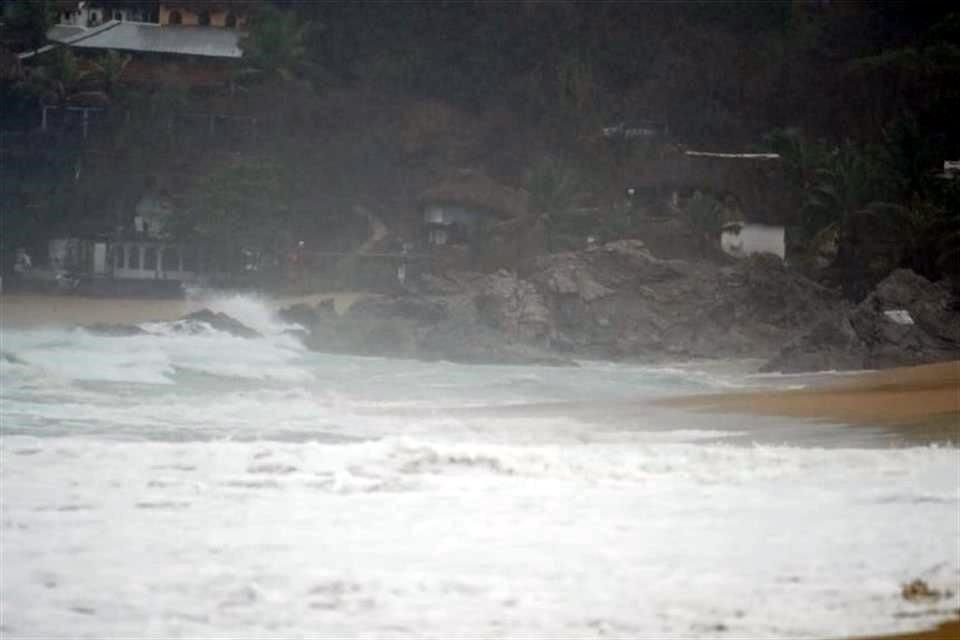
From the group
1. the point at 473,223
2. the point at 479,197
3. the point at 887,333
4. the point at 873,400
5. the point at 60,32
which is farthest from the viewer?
the point at 479,197

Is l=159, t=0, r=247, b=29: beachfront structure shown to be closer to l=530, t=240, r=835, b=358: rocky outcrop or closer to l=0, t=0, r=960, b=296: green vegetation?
l=0, t=0, r=960, b=296: green vegetation

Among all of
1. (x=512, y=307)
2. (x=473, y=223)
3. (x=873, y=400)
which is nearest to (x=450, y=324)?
(x=512, y=307)

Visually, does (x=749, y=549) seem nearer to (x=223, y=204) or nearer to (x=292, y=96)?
(x=223, y=204)

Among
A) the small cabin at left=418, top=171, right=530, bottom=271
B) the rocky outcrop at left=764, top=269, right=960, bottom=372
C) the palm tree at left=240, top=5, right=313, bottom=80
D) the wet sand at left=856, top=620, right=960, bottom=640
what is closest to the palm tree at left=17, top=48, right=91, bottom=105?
the palm tree at left=240, top=5, right=313, bottom=80

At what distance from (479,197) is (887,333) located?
3492 millimetres

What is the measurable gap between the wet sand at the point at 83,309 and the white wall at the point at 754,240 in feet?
12.2

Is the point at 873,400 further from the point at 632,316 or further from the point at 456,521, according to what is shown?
the point at 632,316

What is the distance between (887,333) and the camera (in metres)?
8.62

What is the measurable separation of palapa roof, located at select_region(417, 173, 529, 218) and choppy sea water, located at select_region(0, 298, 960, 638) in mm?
4022

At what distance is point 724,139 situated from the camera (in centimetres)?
1141

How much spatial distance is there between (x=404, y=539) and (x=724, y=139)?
791cm

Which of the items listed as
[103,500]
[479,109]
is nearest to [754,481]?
[103,500]

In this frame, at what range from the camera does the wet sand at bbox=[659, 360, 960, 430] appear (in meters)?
6.23

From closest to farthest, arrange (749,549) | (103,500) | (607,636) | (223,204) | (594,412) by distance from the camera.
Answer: (607,636)
(749,549)
(103,500)
(594,412)
(223,204)
